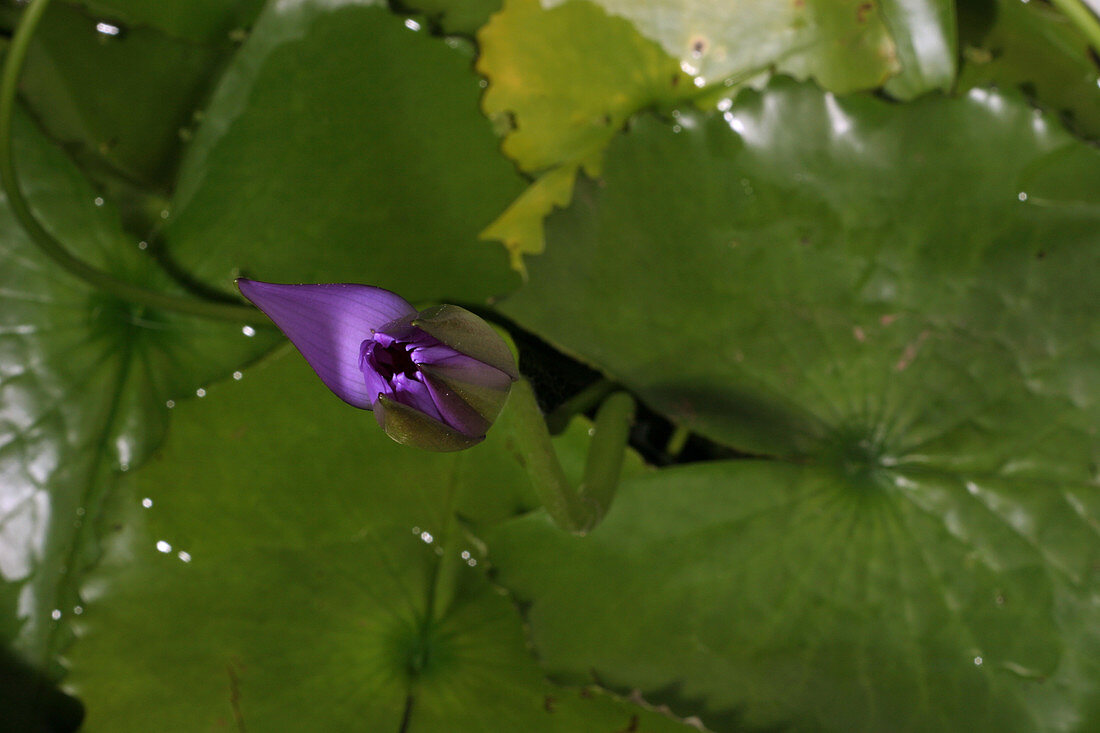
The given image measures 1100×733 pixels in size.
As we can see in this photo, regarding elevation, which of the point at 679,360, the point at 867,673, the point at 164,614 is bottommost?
the point at 164,614

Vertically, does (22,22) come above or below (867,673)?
above

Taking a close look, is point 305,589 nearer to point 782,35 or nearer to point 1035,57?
point 782,35

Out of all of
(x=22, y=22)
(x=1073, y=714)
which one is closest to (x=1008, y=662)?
(x=1073, y=714)

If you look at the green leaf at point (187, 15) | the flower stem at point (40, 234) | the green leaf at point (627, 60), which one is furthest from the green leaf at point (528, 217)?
A: the green leaf at point (187, 15)

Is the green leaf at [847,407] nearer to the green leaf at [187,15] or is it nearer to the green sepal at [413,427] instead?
the green sepal at [413,427]

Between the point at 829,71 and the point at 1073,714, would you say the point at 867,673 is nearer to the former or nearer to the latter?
the point at 1073,714

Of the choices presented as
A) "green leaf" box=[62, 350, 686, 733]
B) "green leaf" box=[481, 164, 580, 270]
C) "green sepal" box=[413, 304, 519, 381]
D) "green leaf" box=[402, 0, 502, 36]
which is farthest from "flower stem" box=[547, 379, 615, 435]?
"green leaf" box=[402, 0, 502, 36]
